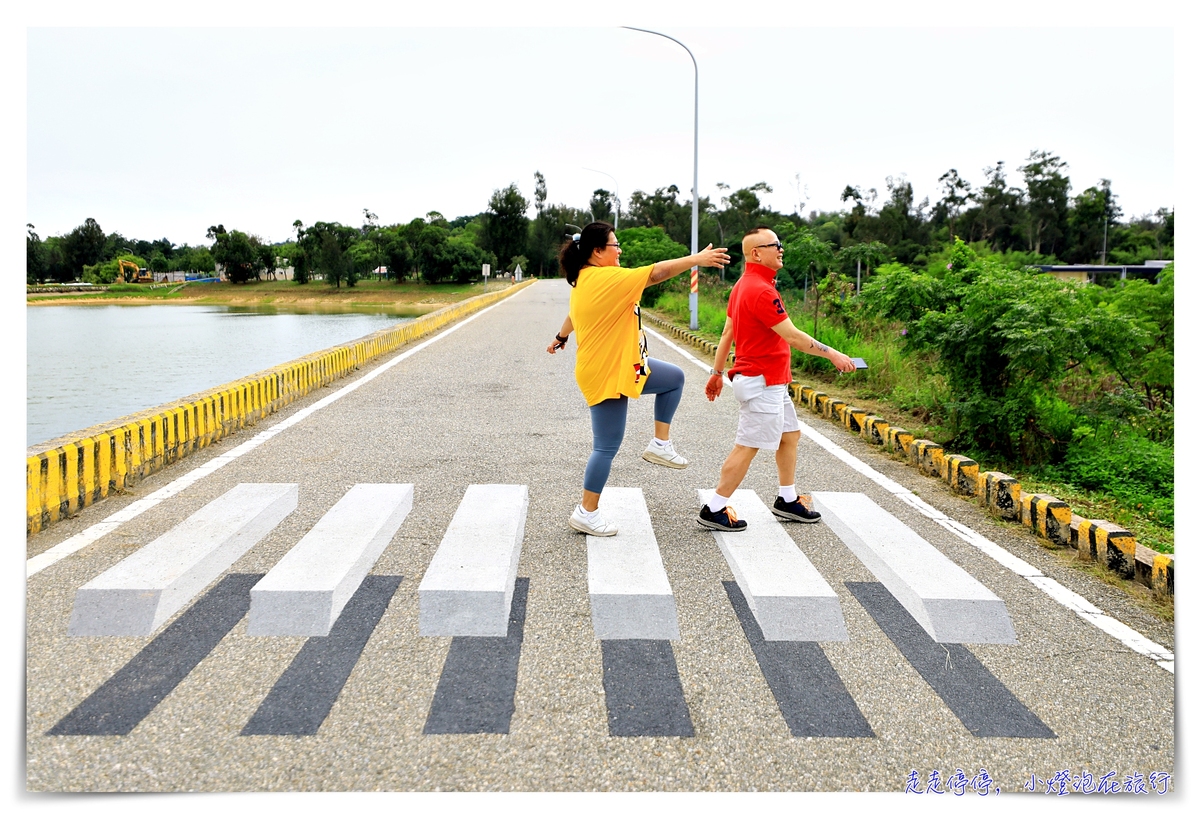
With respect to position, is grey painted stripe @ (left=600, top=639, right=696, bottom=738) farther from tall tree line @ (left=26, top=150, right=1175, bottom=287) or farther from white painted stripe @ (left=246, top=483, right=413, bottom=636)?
tall tree line @ (left=26, top=150, right=1175, bottom=287)

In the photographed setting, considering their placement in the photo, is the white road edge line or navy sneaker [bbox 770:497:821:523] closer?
the white road edge line

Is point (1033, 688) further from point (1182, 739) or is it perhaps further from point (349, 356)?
point (349, 356)

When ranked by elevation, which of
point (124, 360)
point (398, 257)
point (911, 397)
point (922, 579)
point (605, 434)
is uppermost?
point (398, 257)

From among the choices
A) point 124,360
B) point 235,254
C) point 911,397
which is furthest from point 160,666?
point 235,254

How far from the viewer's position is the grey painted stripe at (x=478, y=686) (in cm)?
287

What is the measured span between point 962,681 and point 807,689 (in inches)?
23.6

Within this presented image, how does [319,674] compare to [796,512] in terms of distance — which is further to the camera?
[796,512]

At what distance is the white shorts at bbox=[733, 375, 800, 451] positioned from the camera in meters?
4.78

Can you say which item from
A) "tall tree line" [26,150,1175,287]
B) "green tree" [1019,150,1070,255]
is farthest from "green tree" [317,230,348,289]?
"green tree" [1019,150,1070,255]

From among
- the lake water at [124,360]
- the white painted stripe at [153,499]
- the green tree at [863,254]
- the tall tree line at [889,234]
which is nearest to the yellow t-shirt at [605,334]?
the white painted stripe at [153,499]

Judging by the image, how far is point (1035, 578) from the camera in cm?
432

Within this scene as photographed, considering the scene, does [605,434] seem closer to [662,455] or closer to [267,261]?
[662,455]

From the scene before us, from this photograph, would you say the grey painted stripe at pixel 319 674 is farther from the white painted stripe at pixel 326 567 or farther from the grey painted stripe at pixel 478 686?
the grey painted stripe at pixel 478 686

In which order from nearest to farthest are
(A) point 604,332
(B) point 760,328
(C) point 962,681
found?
(C) point 962,681
(A) point 604,332
(B) point 760,328
